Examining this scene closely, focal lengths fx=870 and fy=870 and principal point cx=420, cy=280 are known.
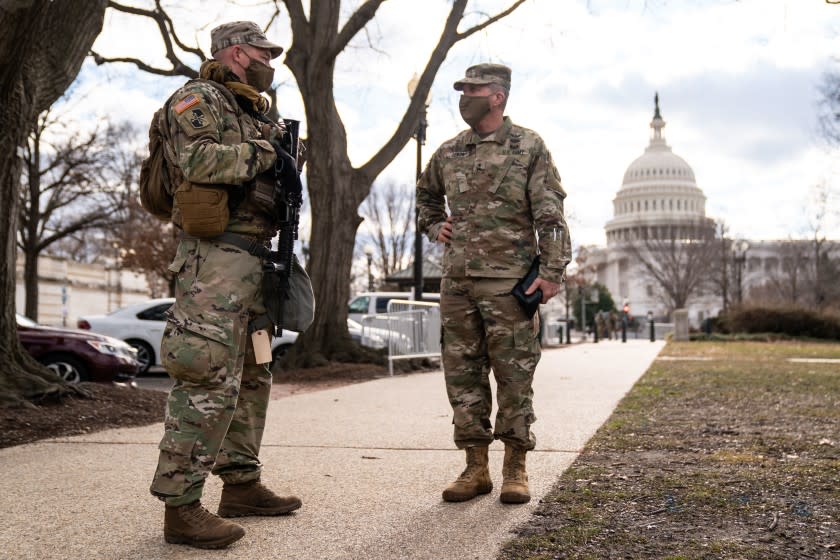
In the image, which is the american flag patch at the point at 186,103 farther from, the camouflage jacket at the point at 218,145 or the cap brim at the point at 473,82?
the cap brim at the point at 473,82

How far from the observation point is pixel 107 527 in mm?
3559

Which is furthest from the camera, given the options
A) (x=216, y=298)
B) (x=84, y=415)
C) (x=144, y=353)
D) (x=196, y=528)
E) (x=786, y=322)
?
(x=786, y=322)

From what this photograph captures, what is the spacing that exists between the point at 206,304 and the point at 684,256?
67.7m

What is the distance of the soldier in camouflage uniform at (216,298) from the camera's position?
3.24 m

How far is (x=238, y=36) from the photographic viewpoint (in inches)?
140

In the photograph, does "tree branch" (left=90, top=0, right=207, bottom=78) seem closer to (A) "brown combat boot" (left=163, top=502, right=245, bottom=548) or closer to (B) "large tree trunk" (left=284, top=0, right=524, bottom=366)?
(B) "large tree trunk" (left=284, top=0, right=524, bottom=366)

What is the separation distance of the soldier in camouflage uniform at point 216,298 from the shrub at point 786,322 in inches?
1266

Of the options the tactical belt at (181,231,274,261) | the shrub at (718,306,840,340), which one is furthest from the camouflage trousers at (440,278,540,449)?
the shrub at (718,306,840,340)

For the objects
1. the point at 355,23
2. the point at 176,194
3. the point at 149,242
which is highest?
the point at 355,23

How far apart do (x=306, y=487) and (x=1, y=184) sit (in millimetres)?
4472

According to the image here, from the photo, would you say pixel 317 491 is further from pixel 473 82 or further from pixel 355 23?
pixel 355 23

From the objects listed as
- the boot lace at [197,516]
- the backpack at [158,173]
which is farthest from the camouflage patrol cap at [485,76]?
the boot lace at [197,516]

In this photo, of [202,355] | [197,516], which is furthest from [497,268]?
[197,516]

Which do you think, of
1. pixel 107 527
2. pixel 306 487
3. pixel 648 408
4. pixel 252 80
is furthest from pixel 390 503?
pixel 648 408
